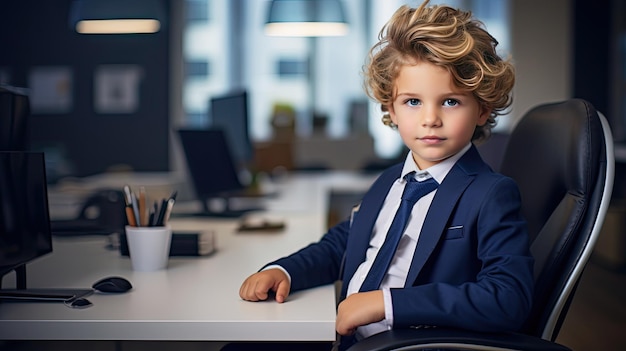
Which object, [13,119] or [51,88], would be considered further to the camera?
[51,88]

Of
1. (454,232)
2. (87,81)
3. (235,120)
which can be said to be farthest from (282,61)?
(454,232)

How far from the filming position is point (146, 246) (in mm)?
1744

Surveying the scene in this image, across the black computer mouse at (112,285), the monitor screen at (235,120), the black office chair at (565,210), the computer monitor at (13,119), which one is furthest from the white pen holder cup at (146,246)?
the monitor screen at (235,120)

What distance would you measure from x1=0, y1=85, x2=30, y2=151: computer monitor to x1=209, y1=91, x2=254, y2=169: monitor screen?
202 cm

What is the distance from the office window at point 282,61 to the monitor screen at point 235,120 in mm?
5357

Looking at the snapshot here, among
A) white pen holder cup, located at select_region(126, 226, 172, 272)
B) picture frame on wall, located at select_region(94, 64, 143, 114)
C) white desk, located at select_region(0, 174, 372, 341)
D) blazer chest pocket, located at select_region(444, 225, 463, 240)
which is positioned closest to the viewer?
white desk, located at select_region(0, 174, 372, 341)

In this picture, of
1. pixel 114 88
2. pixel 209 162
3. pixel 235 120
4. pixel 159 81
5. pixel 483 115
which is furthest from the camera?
pixel 159 81

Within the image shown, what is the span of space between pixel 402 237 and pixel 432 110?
258mm

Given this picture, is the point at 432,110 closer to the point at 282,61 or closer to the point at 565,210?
the point at 565,210

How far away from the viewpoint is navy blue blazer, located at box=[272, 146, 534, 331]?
1.27 metres

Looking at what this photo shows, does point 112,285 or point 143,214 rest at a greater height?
point 143,214

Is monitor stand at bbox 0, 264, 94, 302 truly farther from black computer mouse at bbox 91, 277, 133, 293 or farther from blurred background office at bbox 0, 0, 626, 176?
blurred background office at bbox 0, 0, 626, 176

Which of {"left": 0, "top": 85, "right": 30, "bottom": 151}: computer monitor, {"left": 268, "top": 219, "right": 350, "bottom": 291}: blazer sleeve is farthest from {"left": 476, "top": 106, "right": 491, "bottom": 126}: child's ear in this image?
{"left": 0, "top": 85, "right": 30, "bottom": 151}: computer monitor

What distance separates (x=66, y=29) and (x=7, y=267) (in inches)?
259
